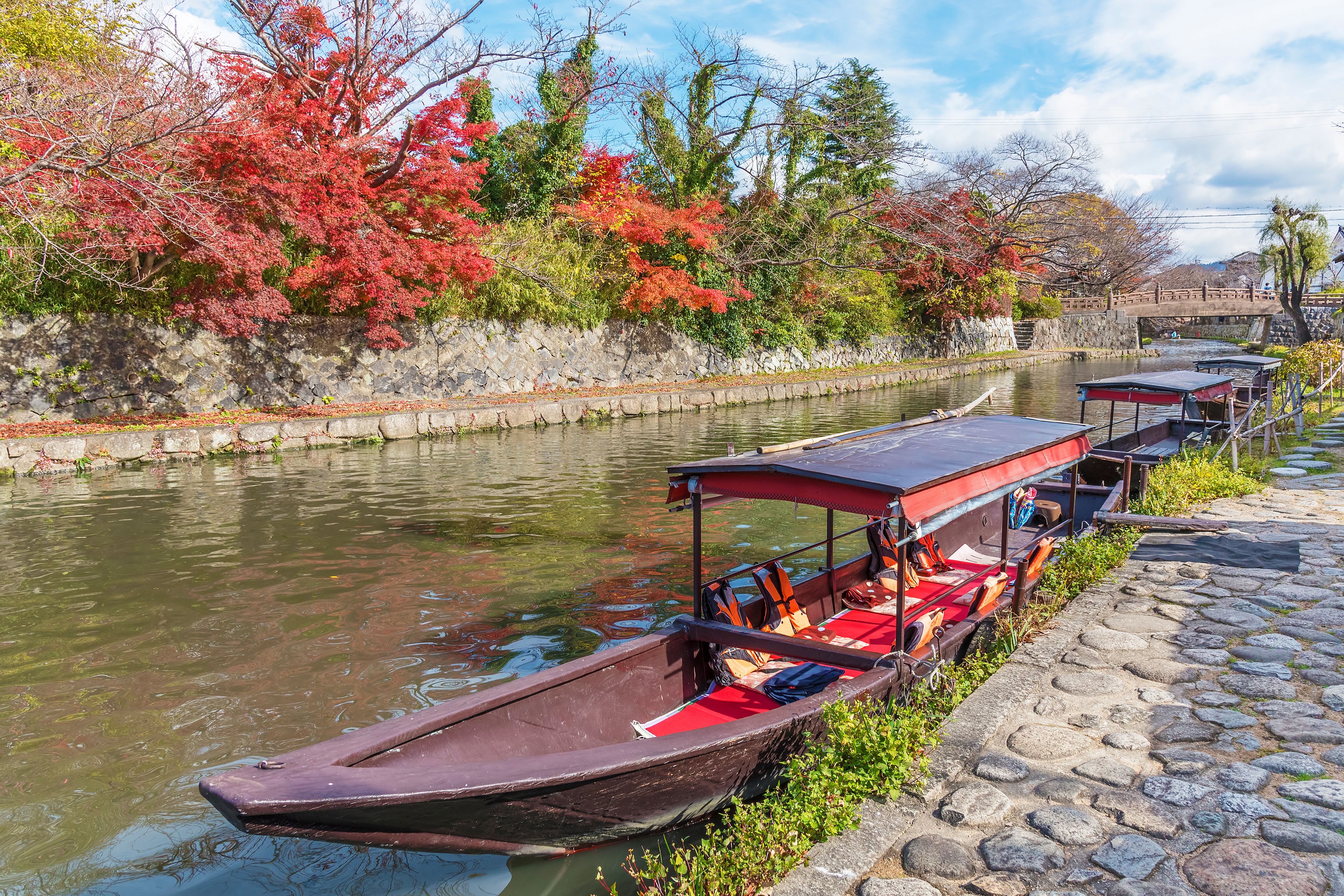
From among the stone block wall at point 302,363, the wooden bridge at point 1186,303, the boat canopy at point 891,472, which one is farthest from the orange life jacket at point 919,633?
the wooden bridge at point 1186,303

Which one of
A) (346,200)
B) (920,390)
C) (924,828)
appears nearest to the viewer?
(924,828)

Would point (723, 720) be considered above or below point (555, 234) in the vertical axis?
below

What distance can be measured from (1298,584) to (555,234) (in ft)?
72.1

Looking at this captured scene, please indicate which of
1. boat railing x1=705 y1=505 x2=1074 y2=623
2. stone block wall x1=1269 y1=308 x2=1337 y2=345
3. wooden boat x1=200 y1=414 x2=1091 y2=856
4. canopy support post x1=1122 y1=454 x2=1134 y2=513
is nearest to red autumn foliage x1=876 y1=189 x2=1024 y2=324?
stone block wall x1=1269 y1=308 x2=1337 y2=345

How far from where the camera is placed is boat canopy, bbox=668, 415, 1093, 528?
4699 mm

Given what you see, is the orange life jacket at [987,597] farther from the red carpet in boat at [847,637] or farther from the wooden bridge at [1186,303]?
the wooden bridge at [1186,303]

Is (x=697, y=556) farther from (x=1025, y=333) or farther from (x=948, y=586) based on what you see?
(x=1025, y=333)

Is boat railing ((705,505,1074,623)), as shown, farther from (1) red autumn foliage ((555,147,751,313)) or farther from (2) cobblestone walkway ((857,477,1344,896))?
(1) red autumn foliage ((555,147,751,313))

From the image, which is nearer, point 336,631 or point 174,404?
point 336,631

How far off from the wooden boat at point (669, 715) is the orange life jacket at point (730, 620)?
0.10m

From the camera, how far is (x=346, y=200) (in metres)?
17.1

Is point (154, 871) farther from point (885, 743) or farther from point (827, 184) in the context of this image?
point (827, 184)

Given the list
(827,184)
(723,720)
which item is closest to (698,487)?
(723,720)

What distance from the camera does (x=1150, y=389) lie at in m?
12.6
